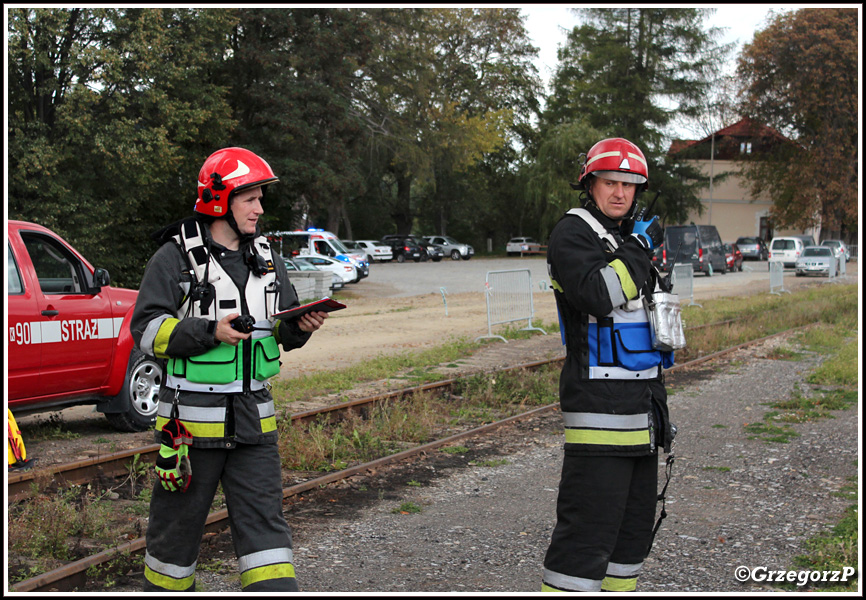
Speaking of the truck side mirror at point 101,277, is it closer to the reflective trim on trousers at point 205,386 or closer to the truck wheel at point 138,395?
the truck wheel at point 138,395

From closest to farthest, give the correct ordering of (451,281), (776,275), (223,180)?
(223,180) < (776,275) < (451,281)

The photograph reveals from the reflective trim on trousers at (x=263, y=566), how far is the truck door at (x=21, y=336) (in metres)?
4.61

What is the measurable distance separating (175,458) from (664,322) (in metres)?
2.03

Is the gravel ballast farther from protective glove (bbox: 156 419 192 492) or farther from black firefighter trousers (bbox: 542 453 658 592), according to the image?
protective glove (bbox: 156 419 192 492)

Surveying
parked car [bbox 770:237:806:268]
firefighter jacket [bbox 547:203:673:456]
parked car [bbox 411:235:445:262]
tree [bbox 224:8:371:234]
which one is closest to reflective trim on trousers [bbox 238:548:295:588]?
firefighter jacket [bbox 547:203:673:456]

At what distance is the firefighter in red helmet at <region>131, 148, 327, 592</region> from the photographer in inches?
131

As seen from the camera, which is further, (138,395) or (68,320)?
(138,395)

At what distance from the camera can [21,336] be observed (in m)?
7.07

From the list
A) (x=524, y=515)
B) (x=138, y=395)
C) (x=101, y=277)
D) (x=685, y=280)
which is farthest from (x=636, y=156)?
(x=685, y=280)

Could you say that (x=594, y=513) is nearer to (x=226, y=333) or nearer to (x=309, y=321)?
(x=309, y=321)

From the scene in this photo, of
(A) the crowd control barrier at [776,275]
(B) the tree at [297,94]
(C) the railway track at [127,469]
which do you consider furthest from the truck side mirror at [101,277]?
(A) the crowd control barrier at [776,275]

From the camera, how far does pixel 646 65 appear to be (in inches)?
2418

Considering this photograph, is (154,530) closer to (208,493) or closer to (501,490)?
(208,493)

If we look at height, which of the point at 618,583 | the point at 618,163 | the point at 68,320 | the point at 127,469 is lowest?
the point at 127,469
